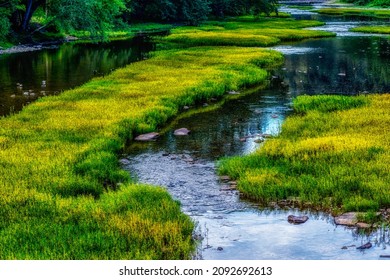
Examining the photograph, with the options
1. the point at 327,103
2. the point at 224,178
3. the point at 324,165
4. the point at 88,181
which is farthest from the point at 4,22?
the point at 324,165

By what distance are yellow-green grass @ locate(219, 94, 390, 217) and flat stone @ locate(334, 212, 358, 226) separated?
28cm

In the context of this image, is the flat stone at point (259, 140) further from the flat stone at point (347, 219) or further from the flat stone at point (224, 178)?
the flat stone at point (347, 219)

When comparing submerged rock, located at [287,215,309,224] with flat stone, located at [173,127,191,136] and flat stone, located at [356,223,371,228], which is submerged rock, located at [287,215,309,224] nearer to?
flat stone, located at [356,223,371,228]

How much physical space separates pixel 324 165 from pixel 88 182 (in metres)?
6.18

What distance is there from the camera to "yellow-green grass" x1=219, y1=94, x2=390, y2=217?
13164mm

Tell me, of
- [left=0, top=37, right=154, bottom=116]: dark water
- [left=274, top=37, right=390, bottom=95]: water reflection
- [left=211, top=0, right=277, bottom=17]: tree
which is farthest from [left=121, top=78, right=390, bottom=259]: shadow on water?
[left=211, top=0, right=277, bottom=17]: tree

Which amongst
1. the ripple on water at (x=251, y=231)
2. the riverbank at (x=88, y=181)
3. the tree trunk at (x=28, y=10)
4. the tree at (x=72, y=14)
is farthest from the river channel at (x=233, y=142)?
the tree trunk at (x=28, y=10)

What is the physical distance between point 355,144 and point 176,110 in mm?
9330

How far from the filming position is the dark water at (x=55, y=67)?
30323mm

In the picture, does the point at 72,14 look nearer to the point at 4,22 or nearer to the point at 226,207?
the point at 4,22

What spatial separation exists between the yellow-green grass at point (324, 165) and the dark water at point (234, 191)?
1.99 feet

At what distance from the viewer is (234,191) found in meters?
14.3

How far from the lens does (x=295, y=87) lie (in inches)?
1256
